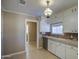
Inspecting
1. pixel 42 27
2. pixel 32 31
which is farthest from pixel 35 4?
pixel 32 31

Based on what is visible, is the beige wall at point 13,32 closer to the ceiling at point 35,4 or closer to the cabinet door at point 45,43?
the ceiling at point 35,4

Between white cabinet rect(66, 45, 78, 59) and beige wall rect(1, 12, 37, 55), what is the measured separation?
2505 millimetres

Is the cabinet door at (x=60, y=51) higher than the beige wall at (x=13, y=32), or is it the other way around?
the beige wall at (x=13, y=32)

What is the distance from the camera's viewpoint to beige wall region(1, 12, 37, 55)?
4172mm

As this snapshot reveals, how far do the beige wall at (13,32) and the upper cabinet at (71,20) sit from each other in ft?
7.56

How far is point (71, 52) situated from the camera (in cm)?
316

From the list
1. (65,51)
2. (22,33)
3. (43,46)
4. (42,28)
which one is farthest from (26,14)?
(65,51)

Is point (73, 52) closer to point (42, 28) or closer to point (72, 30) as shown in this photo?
point (72, 30)

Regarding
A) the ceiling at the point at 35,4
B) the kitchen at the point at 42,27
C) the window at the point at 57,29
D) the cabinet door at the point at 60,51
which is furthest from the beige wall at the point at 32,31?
the ceiling at the point at 35,4

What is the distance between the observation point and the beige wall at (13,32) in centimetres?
417

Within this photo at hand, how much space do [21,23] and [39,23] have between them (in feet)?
4.92

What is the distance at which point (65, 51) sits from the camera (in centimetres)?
354

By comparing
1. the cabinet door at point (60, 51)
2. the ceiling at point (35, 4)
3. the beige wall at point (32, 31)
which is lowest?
the cabinet door at point (60, 51)

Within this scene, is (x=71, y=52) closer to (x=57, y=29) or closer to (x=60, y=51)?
(x=60, y=51)
